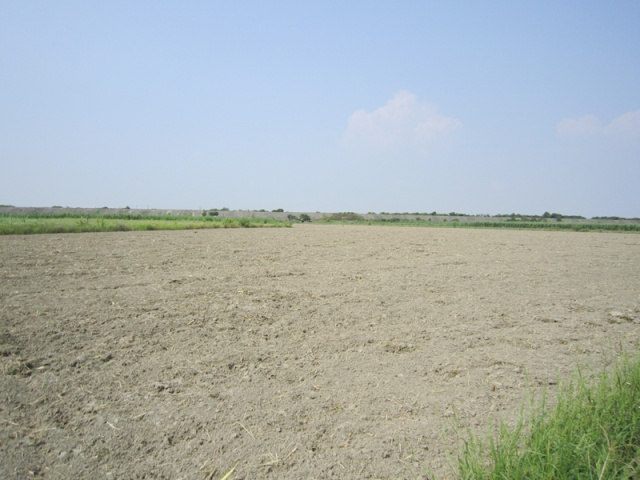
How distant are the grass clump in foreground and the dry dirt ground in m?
0.33

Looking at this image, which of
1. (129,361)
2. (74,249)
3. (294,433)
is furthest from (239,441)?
(74,249)

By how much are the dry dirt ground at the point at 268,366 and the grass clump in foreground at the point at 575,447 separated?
33cm

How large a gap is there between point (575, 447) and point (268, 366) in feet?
7.93

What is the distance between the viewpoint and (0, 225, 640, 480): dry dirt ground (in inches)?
97.2

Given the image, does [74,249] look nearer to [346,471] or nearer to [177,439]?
[177,439]

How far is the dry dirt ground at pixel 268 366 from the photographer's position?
247cm

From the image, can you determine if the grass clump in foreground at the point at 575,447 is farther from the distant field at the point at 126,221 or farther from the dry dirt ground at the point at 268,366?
the distant field at the point at 126,221

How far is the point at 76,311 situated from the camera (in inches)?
183

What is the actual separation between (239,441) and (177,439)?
0.41 m

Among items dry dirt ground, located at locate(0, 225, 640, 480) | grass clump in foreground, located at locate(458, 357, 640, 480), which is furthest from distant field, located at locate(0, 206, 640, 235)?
grass clump in foreground, located at locate(458, 357, 640, 480)

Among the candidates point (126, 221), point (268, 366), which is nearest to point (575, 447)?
point (268, 366)

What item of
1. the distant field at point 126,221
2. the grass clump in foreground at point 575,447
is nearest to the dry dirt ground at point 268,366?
the grass clump in foreground at point 575,447

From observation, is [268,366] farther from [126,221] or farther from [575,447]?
[126,221]

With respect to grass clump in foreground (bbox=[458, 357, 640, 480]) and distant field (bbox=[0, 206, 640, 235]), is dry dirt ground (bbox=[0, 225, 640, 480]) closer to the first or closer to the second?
grass clump in foreground (bbox=[458, 357, 640, 480])
